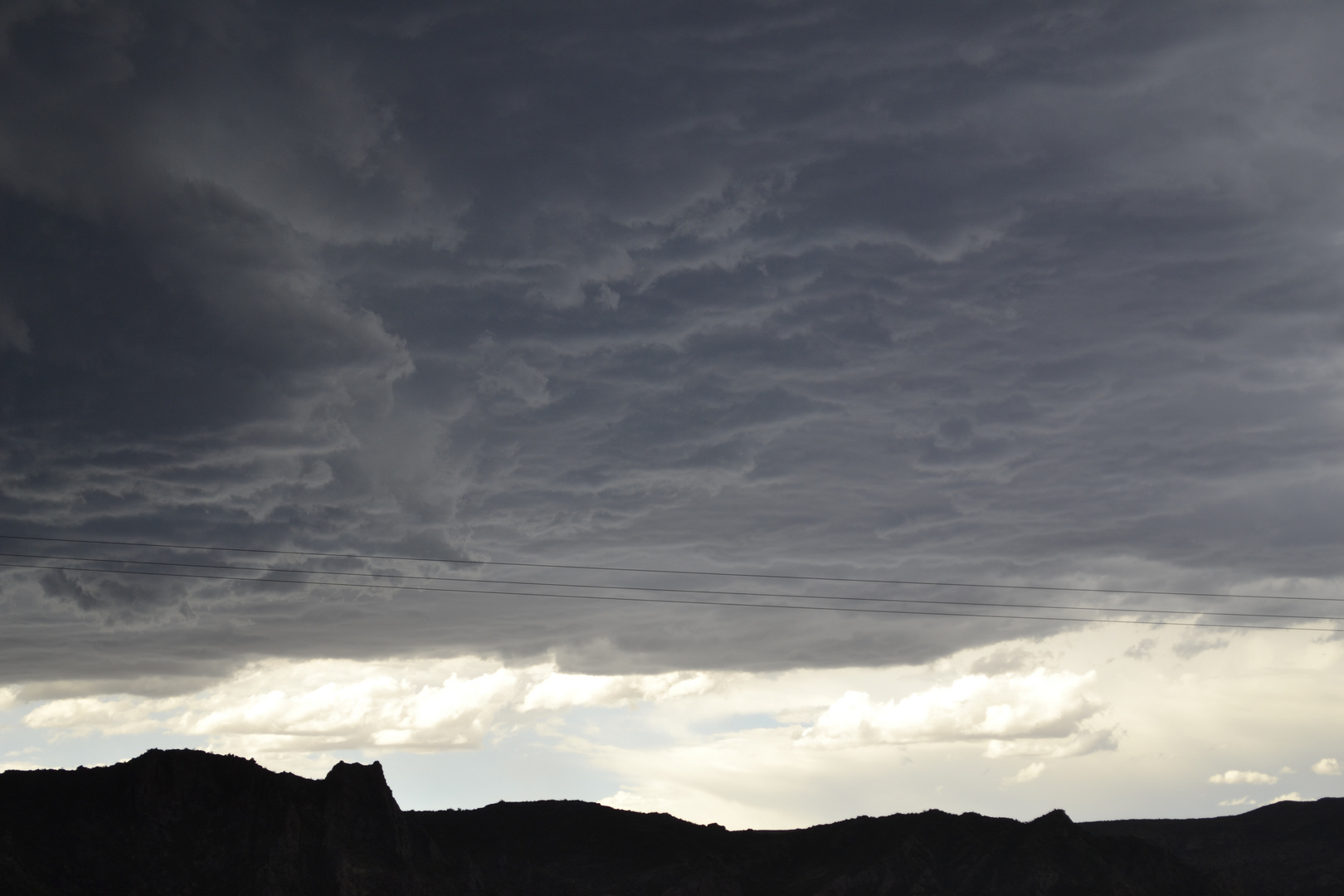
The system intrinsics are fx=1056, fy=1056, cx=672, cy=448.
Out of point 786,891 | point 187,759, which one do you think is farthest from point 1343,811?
point 187,759

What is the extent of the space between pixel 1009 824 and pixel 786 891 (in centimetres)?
3257

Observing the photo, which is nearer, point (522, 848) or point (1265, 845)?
point (522, 848)

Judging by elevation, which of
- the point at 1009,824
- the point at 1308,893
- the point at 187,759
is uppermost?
the point at 187,759

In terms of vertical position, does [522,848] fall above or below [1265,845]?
above

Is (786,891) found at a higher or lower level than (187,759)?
lower

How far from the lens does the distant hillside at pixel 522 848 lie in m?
106

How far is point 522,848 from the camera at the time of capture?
493 feet

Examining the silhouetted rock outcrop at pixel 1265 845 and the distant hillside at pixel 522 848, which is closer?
the distant hillside at pixel 522 848

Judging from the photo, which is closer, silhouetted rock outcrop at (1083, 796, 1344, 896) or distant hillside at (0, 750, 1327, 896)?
distant hillside at (0, 750, 1327, 896)

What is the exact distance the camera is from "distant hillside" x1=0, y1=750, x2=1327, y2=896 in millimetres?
106250

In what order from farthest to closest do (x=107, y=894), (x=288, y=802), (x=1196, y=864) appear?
(x=1196, y=864) → (x=288, y=802) → (x=107, y=894)

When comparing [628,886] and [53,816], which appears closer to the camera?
[53,816]

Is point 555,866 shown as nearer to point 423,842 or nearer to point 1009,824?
point 423,842

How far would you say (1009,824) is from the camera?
144 m
